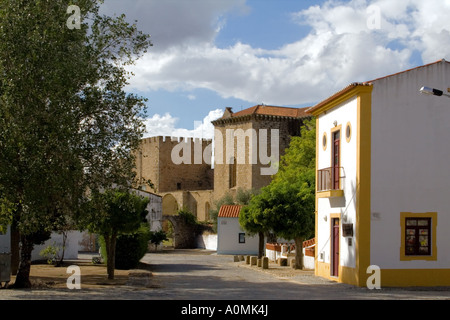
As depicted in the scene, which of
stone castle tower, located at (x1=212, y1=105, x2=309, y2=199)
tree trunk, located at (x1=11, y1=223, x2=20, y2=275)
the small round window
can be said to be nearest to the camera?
the small round window

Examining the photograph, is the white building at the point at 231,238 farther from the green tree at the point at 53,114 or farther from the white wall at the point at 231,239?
the green tree at the point at 53,114

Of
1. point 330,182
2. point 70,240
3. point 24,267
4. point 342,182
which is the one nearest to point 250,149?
point 70,240

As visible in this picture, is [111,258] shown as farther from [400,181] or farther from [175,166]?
[175,166]

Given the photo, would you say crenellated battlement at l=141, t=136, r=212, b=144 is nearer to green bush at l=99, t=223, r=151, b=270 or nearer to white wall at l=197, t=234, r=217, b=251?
white wall at l=197, t=234, r=217, b=251

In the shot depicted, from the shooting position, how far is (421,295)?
16.8 m

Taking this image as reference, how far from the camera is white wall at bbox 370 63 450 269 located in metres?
19.4

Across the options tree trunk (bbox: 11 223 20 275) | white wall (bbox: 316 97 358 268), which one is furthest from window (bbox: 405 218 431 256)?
tree trunk (bbox: 11 223 20 275)

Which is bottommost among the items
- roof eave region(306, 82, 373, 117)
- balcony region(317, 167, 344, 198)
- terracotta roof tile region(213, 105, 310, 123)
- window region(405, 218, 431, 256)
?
window region(405, 218, 431, 256)

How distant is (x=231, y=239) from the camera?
47.6 m

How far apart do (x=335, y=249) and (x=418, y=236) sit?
10.7 feet

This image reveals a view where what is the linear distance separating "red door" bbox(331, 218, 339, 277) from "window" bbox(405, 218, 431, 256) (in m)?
2.87

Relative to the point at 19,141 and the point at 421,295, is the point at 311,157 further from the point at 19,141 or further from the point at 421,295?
the point at 19,141
